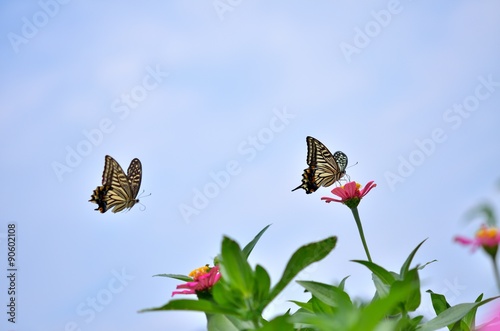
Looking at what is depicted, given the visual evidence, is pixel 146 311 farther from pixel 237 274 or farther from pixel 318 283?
pixel 318 283

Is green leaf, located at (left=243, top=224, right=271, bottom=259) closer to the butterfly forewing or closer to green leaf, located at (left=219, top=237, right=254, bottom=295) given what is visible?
green leaf, located at (left=219, top=237, right=254, bottom=295)

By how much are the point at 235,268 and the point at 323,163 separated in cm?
434

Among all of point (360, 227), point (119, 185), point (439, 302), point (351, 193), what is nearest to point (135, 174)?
point (119, 185)

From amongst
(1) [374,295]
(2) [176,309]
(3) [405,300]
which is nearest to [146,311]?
(2) [176,309]

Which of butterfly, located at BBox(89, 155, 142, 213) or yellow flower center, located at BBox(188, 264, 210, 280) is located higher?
butterfly, located at BBox(89, 155, 142, 213)

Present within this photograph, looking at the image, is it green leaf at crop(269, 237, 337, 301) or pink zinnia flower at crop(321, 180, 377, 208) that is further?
pink zinnia flower at crop(321, 180, 377, 208)

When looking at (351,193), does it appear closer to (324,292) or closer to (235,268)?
(324,292)

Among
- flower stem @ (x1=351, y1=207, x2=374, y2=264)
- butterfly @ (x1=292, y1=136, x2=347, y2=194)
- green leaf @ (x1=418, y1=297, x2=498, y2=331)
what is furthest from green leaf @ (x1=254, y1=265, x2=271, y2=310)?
butterfly @ (x1=292, y1=136, x2=347, y2=194)

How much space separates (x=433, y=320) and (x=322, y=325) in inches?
33.3

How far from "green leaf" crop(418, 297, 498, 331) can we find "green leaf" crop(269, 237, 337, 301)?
0.49 meters

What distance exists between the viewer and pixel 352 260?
170 cm

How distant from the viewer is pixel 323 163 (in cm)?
548

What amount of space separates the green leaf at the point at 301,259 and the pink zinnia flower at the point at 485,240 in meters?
0.27

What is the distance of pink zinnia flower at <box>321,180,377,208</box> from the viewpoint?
286cm
